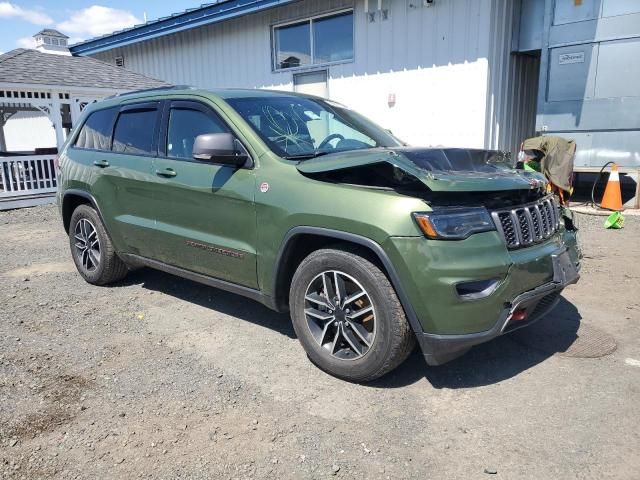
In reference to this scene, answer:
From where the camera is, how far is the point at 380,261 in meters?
2.95

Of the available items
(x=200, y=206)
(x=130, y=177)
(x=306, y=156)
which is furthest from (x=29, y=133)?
(x=306, y=156)

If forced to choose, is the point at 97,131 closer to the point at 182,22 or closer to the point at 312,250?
the point at 312,250

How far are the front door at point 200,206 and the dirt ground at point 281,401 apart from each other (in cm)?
59

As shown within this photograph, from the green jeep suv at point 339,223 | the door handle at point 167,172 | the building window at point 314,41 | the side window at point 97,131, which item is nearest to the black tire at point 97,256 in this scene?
the green jeep suv at point 339,223

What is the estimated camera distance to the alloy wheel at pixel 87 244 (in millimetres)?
5062

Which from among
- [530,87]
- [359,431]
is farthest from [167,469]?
[530,87]

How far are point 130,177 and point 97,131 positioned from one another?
979 mm

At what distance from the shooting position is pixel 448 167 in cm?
314

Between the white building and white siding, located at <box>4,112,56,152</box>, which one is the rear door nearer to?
the white building

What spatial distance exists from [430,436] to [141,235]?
285cm

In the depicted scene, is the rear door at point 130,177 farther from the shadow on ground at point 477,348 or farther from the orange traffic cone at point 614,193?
the orange traffic cone at point 614,193

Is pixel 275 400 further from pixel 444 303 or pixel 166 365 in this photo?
pixel 444 303

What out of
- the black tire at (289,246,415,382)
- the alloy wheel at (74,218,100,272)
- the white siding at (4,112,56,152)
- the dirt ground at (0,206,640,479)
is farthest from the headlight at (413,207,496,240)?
the white siding at (4,112,56,152)

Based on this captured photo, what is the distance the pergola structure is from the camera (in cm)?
1178
